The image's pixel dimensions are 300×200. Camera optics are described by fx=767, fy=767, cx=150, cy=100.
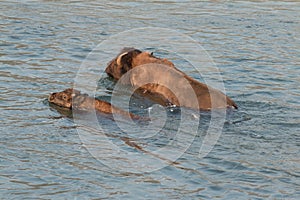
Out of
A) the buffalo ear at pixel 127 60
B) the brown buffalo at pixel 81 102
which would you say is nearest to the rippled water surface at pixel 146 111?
the brown buffalo at pixel 81 102

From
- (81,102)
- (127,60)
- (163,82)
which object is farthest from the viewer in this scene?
(127,60)

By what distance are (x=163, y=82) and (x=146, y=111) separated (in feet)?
1.84

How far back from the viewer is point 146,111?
8406mm

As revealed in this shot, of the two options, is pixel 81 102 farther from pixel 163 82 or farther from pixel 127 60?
pixel 127 60

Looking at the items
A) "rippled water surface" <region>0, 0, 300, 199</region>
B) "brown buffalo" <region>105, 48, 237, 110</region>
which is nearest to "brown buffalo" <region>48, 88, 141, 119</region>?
"rippled water surface" <region>0, 0, 300, 199</region>

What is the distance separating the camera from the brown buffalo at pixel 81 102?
8.09 meters

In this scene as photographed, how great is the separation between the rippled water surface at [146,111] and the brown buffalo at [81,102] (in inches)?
6.4

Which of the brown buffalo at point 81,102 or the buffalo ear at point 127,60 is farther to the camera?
the buffalo ear at point 127,60

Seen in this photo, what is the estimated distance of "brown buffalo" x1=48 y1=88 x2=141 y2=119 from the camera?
8086mm

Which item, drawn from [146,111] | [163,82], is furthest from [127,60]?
[146,111]

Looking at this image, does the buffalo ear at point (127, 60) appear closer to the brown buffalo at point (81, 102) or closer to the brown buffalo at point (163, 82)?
the brown buffalo at point (163, 82)

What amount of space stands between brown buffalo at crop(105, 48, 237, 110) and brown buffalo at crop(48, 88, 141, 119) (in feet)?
2.20

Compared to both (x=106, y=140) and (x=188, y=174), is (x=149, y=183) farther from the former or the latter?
(x=106, y=140)

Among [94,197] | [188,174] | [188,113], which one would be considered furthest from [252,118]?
[94,197]
